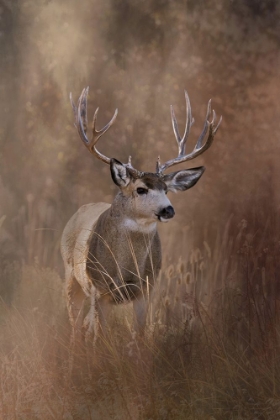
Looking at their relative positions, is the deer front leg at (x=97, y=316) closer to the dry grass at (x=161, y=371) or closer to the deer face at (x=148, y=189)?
the dry grass at (x=161, y=371)

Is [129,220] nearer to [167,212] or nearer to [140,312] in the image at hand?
[167,212]

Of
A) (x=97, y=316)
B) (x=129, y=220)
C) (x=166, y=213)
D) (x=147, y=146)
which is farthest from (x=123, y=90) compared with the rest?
(x=97, y=316)

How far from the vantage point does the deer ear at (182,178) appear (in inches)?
204

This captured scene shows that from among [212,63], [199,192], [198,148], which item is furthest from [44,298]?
[212,63]

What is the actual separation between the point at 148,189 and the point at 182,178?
0.35m

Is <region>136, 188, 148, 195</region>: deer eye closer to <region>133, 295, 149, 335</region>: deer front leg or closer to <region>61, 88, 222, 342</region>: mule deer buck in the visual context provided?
<region>61, 88, 222, 342</region>: mule deer buck

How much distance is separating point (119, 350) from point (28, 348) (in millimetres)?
549

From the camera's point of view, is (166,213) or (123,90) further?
A: (123,90)

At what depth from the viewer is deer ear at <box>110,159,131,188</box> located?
5.05 metres

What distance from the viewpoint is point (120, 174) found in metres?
5.09

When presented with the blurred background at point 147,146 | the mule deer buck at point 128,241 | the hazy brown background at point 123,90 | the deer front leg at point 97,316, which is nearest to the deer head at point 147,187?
the mule deer buck at point 128,241

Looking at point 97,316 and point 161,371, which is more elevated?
point 97,316

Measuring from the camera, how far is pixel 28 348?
14.8ft

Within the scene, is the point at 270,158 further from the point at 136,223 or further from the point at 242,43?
the point at 136,223
